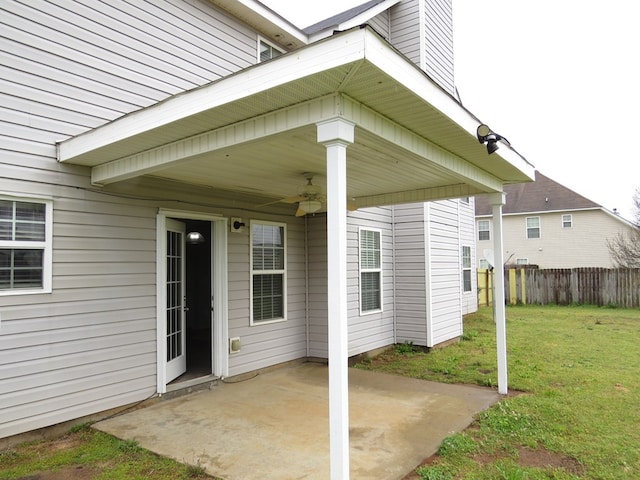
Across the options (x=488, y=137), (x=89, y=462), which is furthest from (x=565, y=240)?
(x=89, y=462)

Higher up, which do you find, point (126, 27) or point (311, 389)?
point (126, 27)

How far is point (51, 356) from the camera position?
152 inches

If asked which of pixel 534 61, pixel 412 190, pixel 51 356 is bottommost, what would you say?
pixel 51 356

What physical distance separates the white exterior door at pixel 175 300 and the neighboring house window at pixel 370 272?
10.5ft

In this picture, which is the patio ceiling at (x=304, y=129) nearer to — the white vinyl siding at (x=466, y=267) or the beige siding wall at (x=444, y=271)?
the beige siding wall at (x=444, y=271)

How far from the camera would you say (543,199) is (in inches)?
814

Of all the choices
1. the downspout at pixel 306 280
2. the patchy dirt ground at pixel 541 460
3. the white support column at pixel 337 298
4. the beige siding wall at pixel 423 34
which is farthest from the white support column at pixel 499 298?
the beige siding wall at pixel 423 34

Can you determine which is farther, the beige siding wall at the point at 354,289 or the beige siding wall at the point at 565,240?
the beige siding wall at the point at 565,240

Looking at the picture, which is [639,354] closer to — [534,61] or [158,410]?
[158,410]

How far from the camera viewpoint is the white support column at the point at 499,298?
5.12 meters

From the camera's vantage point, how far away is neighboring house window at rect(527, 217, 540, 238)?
67.6ft

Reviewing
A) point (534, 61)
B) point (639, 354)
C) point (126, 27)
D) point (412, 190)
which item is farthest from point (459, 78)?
point (534, 61)

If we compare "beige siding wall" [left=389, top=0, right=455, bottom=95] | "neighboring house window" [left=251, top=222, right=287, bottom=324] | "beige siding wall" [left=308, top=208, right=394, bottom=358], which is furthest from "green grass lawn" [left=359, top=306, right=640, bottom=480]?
"beige siding wall" [left=389, top=0, right=455, bottom=95]

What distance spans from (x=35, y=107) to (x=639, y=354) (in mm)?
9163
